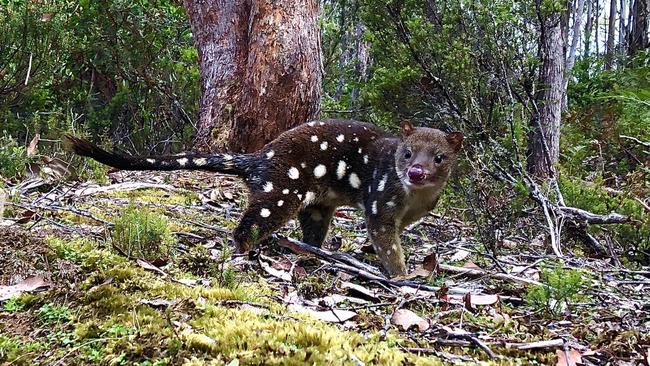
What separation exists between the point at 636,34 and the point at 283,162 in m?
15.5

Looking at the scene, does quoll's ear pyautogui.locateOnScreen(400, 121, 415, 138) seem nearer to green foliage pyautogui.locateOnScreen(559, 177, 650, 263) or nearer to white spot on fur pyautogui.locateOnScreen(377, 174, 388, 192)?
white spot on fur pyautogui.locateOnScreen(377, 174, 388, 192)

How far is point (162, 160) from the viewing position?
4812 millimetres

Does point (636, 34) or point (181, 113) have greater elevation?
point (636, 34)

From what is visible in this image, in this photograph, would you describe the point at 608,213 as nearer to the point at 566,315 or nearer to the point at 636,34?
the point at 566,315

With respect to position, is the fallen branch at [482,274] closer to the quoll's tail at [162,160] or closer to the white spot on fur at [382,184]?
the white spot on fur at [382,184]

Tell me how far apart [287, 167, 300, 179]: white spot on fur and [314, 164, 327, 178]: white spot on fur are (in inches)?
Result: 6.6

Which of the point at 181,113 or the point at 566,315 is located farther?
the point at 181,113

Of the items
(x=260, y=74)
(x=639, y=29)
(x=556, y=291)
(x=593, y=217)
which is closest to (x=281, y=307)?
(x=556, y=291)

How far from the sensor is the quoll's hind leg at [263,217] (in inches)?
185

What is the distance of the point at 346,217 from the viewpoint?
7.14m

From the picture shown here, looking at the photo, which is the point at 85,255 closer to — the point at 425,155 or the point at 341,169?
the point at 341,169

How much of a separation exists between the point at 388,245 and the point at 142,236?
184 cm

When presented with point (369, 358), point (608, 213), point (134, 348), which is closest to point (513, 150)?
point (608, 213)

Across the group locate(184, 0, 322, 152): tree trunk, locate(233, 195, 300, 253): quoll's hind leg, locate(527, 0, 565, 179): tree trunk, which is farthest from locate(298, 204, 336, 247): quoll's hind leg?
locate(527, 0, 565, 179): tree trunk
